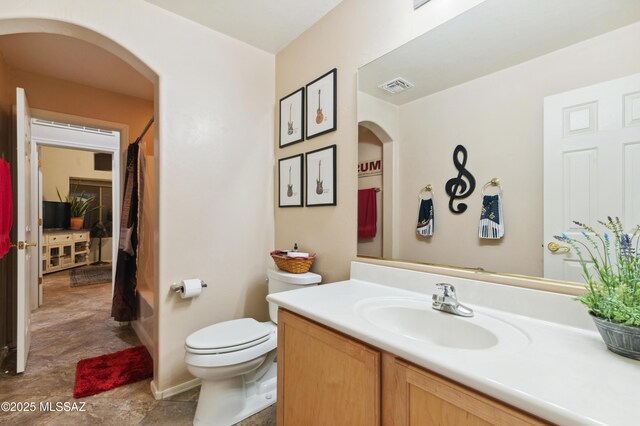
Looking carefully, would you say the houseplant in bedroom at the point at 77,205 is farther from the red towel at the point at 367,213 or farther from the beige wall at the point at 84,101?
the red towel at the point at 367,213

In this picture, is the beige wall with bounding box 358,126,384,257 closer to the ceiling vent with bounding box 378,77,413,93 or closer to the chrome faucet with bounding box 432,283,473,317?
the ceiling vent with bounding box 378,77,413,93

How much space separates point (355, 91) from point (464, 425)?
161 cm

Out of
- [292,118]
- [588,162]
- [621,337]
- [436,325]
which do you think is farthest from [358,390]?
[292,118]

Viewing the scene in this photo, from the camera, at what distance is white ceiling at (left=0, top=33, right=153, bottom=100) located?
227cm

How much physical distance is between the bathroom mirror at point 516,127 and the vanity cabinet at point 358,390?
0.62m

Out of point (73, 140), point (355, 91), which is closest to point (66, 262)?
point (73, 140)

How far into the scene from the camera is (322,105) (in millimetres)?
1937

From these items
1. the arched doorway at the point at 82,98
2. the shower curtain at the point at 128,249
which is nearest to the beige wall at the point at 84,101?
the arched doorway at the point at 82,98

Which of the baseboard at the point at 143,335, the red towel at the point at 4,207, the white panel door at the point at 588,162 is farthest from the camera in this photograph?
the baseboard at the point at 143,335

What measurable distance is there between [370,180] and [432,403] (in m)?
1.14

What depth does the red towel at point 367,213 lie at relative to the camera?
1650 mm

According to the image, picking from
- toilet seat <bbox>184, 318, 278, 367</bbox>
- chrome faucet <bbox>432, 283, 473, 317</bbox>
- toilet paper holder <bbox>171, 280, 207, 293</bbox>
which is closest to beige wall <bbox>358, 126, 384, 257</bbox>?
chrome faucet <bbox>432, 283, 473, 317</bbox>

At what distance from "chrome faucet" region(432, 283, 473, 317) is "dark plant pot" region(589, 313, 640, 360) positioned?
0.36 metres

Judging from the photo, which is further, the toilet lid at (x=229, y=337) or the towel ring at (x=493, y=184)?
the toilet lid at (x=229, y=337)
